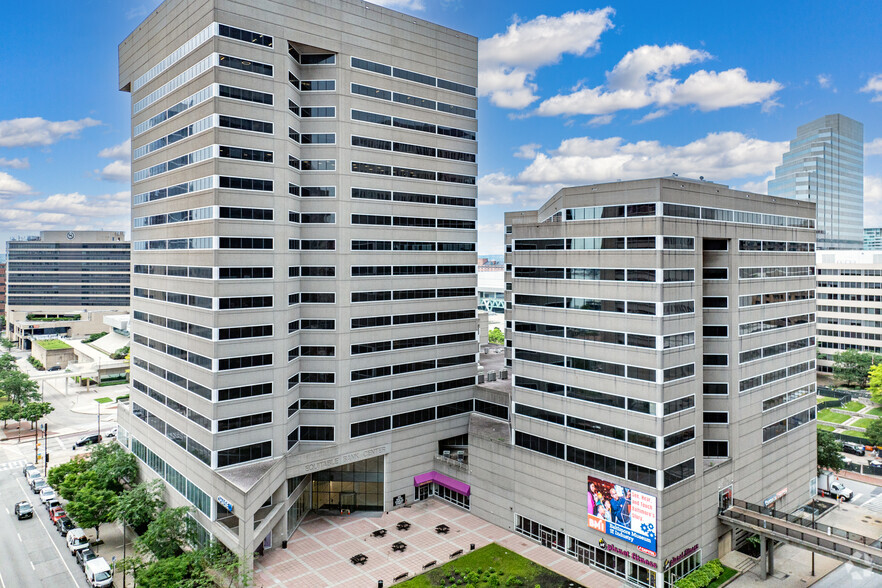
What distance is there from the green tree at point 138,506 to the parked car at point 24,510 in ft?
52.1

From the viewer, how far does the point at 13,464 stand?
84.9m

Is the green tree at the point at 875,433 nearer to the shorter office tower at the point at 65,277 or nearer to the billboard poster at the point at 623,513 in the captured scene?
the billboard poster at the point at 623,513

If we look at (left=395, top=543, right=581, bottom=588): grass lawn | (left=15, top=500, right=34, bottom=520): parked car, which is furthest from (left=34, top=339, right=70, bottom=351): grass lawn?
(left=395, top=543, right=581, bottom=588): grass lawn

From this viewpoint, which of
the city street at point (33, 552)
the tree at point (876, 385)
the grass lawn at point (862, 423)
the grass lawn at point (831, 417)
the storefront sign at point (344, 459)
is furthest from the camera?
the tree at point (876, 385)

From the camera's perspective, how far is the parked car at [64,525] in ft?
205

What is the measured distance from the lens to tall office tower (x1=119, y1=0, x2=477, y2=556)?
180ft

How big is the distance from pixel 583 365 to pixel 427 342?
2322 cm

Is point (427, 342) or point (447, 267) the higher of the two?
point (447, 267)

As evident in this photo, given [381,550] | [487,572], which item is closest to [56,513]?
[381,550]

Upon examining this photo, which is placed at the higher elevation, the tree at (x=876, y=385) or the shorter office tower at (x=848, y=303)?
the shorter office tower at (x=848, y=303)

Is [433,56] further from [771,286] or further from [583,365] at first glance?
[771,286]

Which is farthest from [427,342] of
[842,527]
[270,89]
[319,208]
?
[842,527]

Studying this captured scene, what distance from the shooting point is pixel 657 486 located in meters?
47.5

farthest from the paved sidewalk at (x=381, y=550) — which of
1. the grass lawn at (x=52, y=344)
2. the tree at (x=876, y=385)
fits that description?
the grass lawn at (x=52, y=344)
